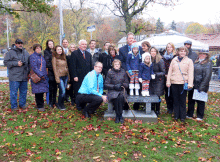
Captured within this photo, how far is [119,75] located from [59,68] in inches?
77.2

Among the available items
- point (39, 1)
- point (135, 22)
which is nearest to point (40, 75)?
point (39, 1)

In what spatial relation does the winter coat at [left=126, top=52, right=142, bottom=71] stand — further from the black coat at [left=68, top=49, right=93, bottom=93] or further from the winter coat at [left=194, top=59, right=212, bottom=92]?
the winter coat at [left=194, top=59, right=212, bottom=92]

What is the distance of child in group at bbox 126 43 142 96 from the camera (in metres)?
5.63

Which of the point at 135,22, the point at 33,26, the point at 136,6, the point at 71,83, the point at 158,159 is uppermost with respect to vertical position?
the point at 33,26

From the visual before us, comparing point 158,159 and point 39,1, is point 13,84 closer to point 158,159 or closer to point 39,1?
point 39,1

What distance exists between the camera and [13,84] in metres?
5.91

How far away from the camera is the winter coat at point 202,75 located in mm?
5162

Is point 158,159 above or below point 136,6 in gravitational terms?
below

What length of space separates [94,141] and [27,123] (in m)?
2.17

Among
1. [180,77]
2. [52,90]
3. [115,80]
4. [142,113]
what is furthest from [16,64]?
[180,77]

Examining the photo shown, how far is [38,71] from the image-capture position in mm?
5770

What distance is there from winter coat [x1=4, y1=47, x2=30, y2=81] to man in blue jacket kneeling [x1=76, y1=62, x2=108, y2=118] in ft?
6.54

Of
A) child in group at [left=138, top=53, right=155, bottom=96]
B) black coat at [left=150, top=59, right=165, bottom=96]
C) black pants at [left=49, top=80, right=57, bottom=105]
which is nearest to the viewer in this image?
child in group at [left=138, top=53, right=155, bottom=96]

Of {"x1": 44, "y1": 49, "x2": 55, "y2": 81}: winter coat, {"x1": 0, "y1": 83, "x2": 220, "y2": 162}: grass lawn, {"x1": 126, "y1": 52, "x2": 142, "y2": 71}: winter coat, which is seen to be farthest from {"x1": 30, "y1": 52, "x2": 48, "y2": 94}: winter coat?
{"x1": 126, "y1": 52, "x2": 142, "y2": 71}: winter coat
